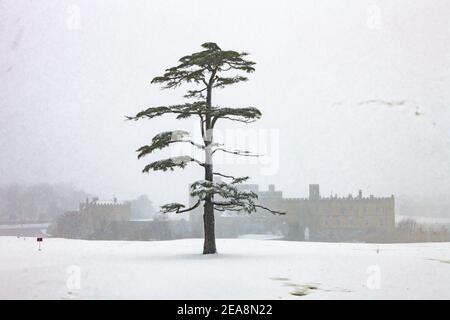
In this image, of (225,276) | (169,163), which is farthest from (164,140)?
(225,276)

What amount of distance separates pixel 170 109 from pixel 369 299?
438 inches

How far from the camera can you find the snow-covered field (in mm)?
10766

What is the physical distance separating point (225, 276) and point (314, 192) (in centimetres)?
10113

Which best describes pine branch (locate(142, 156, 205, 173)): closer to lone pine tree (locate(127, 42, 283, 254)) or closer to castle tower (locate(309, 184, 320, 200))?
lone pine tree (locate(127, 42, 283, 254))

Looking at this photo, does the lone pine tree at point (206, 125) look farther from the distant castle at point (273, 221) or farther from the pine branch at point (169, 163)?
the distant castle at point (273, 221)

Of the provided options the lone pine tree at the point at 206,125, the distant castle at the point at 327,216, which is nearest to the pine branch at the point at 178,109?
the lone pine tree at the point at 206,125

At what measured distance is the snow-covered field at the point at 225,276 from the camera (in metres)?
10.8

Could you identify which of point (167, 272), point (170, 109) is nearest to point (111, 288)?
point (167, 272)

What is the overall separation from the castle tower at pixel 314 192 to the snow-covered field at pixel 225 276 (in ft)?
306

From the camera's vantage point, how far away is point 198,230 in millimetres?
94562

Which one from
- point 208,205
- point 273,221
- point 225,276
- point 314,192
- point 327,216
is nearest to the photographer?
point 225,276

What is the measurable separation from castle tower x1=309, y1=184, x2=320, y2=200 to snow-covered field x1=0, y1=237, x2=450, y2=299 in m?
93.2

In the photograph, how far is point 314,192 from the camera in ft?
366

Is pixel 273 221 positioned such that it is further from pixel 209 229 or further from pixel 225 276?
pixel 225 276
